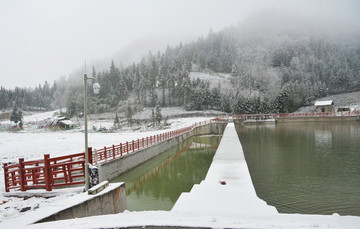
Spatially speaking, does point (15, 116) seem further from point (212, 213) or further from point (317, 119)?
point (317, 119)

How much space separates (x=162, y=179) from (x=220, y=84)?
403 ft

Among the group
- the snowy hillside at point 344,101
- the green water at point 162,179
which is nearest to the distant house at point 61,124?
the green water at point 162,179

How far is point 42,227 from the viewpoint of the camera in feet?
16.7

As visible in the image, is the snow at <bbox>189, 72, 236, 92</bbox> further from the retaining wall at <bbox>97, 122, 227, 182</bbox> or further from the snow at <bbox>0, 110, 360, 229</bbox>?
the snow at <bbox>0, 110, 360, 229</bbox>

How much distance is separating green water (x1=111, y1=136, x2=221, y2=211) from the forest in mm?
61479

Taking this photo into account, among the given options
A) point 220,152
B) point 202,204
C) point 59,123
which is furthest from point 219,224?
point 59,123

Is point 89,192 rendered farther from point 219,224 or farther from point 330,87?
point 330,87

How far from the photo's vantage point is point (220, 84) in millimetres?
137125

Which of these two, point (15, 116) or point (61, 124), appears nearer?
point (61, 124)

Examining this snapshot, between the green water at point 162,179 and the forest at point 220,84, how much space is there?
61479 mm

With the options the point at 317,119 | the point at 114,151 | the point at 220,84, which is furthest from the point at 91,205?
the point at 220,84

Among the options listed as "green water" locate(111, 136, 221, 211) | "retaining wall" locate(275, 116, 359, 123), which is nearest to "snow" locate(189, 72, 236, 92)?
"retaining wall" locate(275, 116, 359, 123)

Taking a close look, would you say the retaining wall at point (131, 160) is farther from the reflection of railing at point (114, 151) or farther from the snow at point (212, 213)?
the snow at point (212, 213)

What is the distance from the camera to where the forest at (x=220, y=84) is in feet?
314
